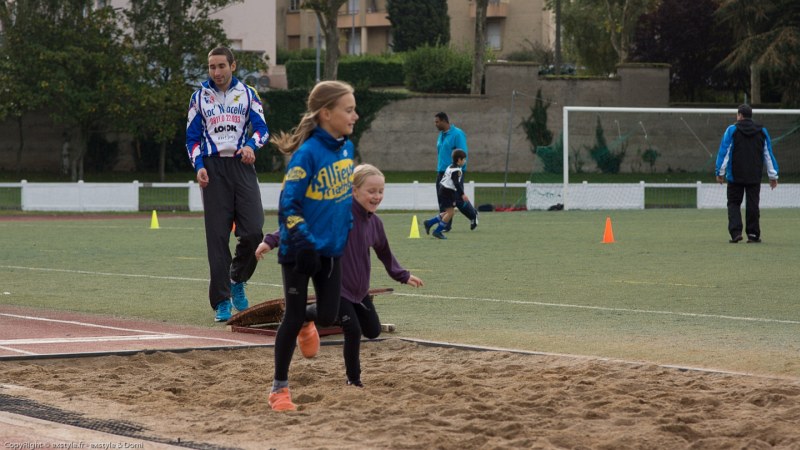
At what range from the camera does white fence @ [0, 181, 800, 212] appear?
35594 millimetres

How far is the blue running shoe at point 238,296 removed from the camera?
36.4 ft

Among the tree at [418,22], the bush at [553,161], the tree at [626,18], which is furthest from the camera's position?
the tree at [418,22]

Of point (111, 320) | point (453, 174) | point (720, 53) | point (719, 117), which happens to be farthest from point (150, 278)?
point (720, 53)

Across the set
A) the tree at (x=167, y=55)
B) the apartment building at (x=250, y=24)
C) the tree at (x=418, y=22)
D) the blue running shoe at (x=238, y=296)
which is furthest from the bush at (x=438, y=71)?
the blue running shoe at (x=238, y=296)

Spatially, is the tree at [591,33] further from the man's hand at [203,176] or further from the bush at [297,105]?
the man's hand at [203,176]

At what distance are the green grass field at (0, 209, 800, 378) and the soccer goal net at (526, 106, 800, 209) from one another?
37.8ft

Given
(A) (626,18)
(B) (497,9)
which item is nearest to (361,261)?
(A) (626,18)

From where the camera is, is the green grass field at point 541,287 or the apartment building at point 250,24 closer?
the green grass field at point 541,287

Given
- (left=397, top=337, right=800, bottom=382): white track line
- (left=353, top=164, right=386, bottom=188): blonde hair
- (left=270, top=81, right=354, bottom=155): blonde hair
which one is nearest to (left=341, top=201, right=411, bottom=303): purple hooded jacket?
(left=353, top=164, right=386, bottom=188): blonde hair

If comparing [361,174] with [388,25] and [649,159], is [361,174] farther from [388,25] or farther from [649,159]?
[388,25]

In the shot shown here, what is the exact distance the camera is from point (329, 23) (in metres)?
51.5

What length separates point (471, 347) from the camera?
8.86 m

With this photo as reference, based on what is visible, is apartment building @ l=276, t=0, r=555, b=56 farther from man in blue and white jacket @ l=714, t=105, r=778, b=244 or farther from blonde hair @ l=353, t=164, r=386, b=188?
blonde hair @ l=353, t=164, r=386, b=188

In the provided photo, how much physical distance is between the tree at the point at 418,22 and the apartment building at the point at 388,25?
192cm
